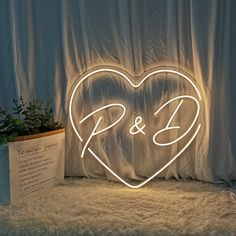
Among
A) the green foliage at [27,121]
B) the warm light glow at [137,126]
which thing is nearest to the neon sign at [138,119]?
the warm light glow at [137,126]

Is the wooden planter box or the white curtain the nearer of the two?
the wooden planter box

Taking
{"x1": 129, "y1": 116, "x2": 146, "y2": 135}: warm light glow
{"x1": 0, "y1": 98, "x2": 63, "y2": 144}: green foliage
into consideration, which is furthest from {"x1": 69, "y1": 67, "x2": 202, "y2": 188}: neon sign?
{"x1": 0, "y1": 98, "x2": 63, "y2": 144}: green foliage

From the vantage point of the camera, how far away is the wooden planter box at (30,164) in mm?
1164

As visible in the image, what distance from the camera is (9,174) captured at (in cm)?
116

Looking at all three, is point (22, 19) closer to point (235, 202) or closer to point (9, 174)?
point (9, 174)

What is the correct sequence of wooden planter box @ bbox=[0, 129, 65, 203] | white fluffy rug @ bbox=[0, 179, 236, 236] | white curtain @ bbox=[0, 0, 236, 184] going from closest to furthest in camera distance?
white fluffy rug @ bbox=[0, 179, 236, 236], wooden planter box @ bbox=[0, 129, 65, 203], white curtain @ bbox=[0, 0, 236, 184]

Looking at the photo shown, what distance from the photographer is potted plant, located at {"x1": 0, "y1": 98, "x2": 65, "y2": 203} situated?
117 cm

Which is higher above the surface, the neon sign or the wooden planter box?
the neon sign

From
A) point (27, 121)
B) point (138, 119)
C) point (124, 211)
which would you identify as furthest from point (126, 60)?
point (124, 211)

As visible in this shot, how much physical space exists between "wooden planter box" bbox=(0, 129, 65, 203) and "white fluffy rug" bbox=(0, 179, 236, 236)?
4cm

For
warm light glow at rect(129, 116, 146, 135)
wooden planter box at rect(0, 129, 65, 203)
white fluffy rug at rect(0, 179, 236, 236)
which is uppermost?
warm light glow at rect(129, 116, 146, 135)

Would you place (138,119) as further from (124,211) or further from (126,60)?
(124,211)

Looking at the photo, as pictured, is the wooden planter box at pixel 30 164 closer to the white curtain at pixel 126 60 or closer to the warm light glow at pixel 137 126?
the white curtain at pixel 126 60

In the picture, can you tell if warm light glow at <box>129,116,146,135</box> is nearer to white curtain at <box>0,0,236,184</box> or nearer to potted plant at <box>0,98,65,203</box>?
white curtain at <box>0,0,236,184</box>
